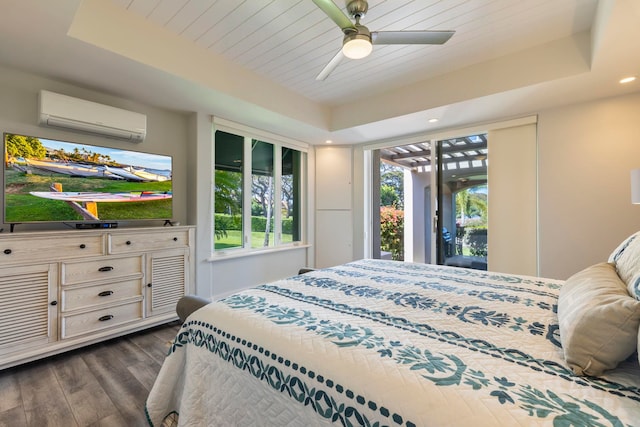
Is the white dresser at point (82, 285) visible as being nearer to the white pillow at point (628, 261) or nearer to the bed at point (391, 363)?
the bed at point (391, 363)

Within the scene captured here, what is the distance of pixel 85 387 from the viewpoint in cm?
182

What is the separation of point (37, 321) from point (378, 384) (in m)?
2.57

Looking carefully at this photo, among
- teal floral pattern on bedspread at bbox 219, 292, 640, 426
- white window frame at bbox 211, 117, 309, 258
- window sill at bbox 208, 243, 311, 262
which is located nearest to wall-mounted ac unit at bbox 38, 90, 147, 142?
white window frame at bbox 211, 117, 309, 258

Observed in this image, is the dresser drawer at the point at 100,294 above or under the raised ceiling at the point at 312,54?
under

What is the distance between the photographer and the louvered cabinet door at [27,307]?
1919mm

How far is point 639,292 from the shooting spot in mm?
844

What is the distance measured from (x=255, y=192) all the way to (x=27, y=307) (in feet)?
7.94

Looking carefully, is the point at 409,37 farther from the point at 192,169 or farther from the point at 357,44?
the point at 192,169

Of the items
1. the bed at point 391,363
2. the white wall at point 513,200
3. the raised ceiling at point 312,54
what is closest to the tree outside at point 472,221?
the white wall at point 513,200

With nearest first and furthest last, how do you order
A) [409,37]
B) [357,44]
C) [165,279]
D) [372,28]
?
[357,44], [409,37], [372,28], [165,279]

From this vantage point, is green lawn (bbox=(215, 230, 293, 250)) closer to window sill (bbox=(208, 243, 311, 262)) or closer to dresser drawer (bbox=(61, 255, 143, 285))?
window sill (bbox=(208, 243, 311, 262))

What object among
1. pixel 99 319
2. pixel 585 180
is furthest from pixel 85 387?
pixel 585 180

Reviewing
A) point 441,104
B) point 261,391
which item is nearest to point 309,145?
point 441,104

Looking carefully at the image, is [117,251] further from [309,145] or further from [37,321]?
[309,145]
